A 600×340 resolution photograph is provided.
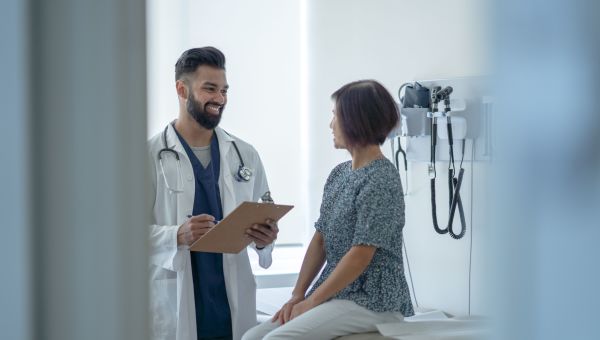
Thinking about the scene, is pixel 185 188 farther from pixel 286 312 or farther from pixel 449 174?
pixel 449 174

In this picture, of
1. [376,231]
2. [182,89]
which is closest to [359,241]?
[376,231]

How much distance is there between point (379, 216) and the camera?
7.49 feet

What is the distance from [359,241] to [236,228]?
1.31 ft

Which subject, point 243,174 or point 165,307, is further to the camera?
point 243,174

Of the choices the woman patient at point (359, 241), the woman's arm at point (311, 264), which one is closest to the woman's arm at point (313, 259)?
the woman's arm at point (311, 264)

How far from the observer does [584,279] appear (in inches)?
18.4

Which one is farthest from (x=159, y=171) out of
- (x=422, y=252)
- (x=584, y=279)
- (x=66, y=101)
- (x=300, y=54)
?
(x=584, y=279)

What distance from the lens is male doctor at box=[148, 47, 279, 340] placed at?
2467 mm

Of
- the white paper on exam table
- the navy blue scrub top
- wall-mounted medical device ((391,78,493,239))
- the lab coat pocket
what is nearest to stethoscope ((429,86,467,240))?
wall-mounted medical device ((391,78,493,239))

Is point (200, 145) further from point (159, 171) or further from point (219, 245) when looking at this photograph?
point (219, 245)

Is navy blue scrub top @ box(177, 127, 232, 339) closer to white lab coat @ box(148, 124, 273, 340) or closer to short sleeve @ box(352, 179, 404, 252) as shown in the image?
white lab coat @ box(148, 124, 273, 340)

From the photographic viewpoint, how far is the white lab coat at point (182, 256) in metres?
2.46

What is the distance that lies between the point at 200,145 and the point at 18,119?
2176 mm

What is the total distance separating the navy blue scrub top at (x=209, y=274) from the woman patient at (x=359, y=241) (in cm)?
18
